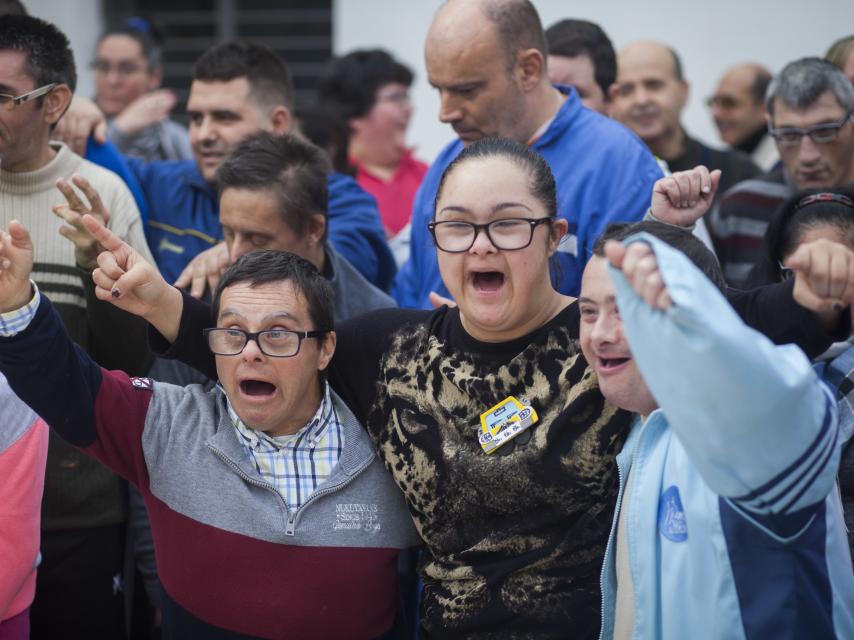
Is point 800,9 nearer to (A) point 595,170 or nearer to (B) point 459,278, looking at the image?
(A) point 595,170

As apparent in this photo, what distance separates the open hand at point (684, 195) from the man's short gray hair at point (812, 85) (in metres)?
1.44

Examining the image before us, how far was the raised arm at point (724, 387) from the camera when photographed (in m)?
1.57

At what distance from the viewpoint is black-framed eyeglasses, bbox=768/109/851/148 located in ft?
12.2

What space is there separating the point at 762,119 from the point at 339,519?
4.18 metres

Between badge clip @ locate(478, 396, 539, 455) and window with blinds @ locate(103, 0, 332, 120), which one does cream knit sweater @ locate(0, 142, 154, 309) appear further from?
window with blinds @ locate(103, 0, 332, 120)

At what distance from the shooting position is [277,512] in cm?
241

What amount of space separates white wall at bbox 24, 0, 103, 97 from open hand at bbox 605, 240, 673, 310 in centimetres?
652

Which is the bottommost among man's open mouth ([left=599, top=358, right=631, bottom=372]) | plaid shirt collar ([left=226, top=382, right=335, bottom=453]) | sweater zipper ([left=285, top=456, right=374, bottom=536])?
sweater zipper ([left=285, top=456, right=374, bottom=536])

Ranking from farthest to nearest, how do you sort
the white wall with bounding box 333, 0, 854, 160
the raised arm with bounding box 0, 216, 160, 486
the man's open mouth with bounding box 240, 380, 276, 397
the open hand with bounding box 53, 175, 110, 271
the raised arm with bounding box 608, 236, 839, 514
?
1. the white wall with bounding box 333, 0, 854, 160
2. the open hand with bounding box 53, 175, 110, 271
3. the man's open mouth with bounding box 240, 380, 276, 397
4. the raised arm with bounding box 0, 216, 160, 486
5. the raised arm with bounding box 608, 236, 839, 514

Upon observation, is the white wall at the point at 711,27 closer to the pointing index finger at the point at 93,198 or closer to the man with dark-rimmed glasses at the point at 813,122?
the man with dark-rimmed glasses at the point at 813,122

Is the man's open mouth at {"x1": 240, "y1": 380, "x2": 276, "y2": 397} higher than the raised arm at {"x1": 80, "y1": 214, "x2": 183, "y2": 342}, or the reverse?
the raised arm at {"x1": 80, "y1": 214, "x2": 183, "y2": 342}

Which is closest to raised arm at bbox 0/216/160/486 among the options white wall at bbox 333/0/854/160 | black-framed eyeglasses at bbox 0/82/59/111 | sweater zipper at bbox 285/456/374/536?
sweater zipper at bbox 285/456/374/536

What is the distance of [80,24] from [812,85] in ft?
18.7

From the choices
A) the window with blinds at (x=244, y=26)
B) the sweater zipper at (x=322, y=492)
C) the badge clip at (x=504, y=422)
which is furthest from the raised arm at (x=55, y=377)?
the window with blinds at (x=244, y=26)
